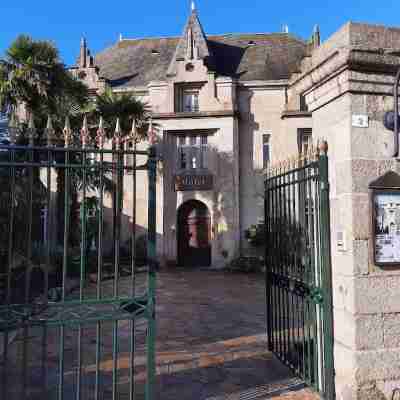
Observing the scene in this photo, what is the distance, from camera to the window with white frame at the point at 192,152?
59.4 ft

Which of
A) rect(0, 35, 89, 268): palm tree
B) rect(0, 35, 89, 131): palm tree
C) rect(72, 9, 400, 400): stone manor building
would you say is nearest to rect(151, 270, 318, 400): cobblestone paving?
rect(0, 35, 89, 268): palm tree

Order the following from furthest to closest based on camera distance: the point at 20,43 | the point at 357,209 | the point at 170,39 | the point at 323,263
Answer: the point at 170,39 < the point at 20,43 < the point at 323,263 < the point at 357,209

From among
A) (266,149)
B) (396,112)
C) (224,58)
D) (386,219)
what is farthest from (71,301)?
(224,58)

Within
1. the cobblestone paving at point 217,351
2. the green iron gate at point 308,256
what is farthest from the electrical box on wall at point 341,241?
the cobblestone paving at point 217,351

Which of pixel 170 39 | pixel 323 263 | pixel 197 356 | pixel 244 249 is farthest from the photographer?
pixel 170 39

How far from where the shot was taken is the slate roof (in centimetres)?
1961

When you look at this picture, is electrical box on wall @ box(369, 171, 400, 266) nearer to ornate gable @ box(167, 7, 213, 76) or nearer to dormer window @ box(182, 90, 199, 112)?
dormer window @ box(182, 90, 199, 112)

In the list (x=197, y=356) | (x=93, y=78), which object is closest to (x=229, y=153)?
(x=93, y=78)

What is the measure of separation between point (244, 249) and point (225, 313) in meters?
9.46

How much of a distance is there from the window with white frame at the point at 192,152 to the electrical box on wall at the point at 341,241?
14.6 m

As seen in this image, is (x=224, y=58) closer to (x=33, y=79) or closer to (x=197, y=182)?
(x=197, y=182)

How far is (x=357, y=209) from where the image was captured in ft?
11.5

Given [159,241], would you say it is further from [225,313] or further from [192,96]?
[225,313]

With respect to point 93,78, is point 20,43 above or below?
below
